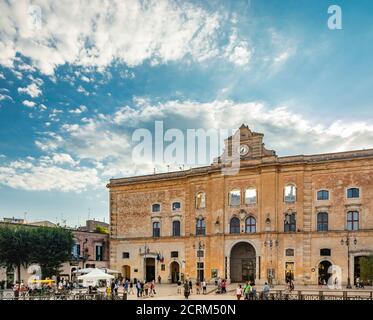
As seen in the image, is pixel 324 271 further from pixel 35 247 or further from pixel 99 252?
pixel 99 252

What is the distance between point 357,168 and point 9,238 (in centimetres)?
3279

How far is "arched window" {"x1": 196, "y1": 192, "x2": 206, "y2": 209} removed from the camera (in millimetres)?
52688

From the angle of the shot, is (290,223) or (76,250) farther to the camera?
(76,250)

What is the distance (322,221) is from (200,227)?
42.4 feet

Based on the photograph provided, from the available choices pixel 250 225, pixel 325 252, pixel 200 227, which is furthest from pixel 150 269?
pixel 325 252

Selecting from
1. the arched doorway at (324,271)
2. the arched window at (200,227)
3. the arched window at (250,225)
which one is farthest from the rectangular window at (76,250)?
the arched doorway at (324,271)

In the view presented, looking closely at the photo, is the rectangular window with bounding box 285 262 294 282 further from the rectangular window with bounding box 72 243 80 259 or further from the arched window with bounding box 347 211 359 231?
the rectangular window with bounding box 72 243 80 259

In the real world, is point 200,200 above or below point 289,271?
above

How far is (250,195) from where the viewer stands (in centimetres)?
4947

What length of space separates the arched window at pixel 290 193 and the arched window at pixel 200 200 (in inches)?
359

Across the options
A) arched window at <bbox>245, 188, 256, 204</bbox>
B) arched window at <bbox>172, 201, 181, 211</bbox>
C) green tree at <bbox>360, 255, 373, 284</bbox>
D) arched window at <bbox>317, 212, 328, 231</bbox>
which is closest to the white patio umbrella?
arched window at <bbox>245, 188, 256, 204</bbox>

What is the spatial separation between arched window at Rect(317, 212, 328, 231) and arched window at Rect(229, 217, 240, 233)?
7.94 metres

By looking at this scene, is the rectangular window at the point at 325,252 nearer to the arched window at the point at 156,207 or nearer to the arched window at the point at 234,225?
the arched window at the point at 234,225
